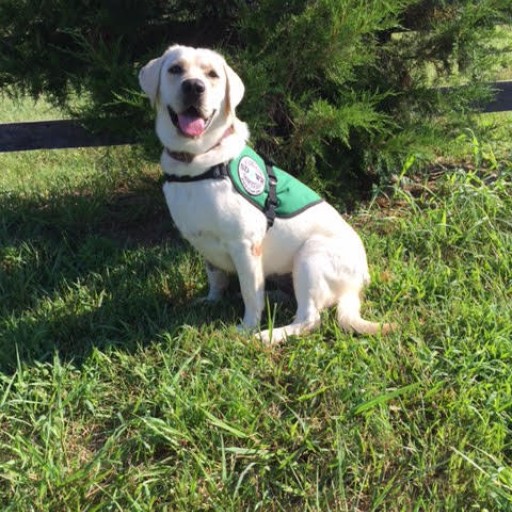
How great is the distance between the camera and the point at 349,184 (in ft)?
14.3

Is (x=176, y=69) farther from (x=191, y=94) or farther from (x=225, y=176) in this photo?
(x=225, y=176)

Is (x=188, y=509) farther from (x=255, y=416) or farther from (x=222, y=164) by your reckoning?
(x=222, y=164)

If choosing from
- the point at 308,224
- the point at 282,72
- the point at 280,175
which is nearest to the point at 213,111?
the point at 280,175

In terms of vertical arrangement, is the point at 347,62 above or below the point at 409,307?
above

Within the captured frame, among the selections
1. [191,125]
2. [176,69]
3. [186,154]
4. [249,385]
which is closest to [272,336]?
[249,385]

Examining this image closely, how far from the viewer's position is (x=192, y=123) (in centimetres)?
292

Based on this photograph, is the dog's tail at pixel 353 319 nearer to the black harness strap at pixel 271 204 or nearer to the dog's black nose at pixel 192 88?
the black harness strap at pixel 271 204

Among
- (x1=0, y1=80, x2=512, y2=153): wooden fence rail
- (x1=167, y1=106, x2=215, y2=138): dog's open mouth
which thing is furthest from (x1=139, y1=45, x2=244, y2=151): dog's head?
(x1=0, y1=80, x2=512, y2=153): wooden fence rail

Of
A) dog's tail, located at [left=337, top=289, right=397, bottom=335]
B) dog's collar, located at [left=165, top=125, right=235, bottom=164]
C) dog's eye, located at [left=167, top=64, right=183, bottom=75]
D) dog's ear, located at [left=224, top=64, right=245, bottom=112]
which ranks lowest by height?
dog's tail, located at [left=337, top=289, right=397, bottom=335]

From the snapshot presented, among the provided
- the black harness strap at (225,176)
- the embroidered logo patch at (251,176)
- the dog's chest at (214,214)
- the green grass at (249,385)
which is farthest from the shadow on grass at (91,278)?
the embroidered logo patch at (251,176)

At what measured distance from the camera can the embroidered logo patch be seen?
120 inches

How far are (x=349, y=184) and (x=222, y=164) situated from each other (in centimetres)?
160

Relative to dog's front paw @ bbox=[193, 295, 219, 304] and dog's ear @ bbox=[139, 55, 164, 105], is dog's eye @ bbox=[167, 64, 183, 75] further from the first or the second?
dog's front paw @ bbox=[193, 295, 219, 304]

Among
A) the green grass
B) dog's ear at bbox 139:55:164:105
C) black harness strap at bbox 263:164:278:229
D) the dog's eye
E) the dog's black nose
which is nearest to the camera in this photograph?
the green grass
